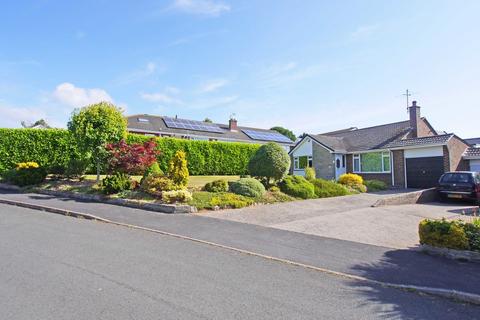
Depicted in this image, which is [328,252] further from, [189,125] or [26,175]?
[189,125]

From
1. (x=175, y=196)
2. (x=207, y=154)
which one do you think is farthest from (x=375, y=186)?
(x=175, y=196)

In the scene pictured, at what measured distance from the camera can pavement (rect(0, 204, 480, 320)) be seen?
Result: 3.94 meters

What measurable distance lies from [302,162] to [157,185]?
19.3 meters

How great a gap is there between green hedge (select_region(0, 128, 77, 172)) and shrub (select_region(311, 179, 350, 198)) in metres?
14.3

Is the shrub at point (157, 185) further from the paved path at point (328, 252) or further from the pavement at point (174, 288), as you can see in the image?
the pavement at point (174, 288)

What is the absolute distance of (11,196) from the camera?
44.5 feet

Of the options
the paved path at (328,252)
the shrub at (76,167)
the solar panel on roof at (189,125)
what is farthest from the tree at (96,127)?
the solar panel on roof at (189,125)

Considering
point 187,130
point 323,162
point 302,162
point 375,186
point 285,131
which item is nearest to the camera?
point 375,186

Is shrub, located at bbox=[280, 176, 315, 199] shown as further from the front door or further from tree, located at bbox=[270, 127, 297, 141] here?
tree, located at bbox=[270, 127, 297, 141]

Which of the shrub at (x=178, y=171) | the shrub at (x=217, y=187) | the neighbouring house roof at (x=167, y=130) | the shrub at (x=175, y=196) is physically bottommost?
the shrub at (x=175, y=196)

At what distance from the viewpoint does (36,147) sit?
1853 centimetres

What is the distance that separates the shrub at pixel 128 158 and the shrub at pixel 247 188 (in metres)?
4.08

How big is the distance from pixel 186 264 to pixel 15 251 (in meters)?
3.41

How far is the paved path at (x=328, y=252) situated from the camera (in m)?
5.53
